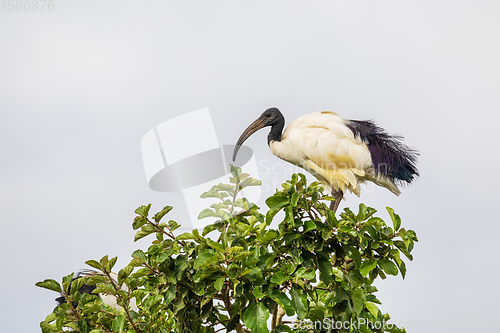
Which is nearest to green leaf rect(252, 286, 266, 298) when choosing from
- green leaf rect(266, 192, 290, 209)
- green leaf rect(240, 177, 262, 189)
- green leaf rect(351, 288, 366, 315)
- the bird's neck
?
green leaf rect(266, 192, 290, 209)

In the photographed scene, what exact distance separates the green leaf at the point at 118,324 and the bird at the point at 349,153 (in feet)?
12.6

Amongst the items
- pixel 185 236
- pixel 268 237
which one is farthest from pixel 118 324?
pixel 268 237

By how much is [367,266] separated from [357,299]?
0.27 m

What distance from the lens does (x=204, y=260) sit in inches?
159

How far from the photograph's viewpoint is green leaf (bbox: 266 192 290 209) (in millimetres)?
4144

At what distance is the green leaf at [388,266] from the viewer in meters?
4.33

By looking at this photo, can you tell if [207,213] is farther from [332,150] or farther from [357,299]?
[332,150]

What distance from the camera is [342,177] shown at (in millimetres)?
7648

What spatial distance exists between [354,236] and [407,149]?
12.4ft

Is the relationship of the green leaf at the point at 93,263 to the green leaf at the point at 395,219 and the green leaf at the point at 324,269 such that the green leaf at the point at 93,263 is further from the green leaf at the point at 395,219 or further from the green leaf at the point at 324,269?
the green leaf at the point at 395,219

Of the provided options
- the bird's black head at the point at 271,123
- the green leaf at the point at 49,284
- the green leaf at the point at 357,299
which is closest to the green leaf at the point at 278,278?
the green leaf at the point at 357,299

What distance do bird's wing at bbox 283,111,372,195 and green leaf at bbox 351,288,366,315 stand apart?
10.8ft

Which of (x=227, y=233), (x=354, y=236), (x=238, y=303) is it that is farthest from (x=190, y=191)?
(x=354, y=236)

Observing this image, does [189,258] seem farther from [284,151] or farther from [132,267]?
[284,151]
